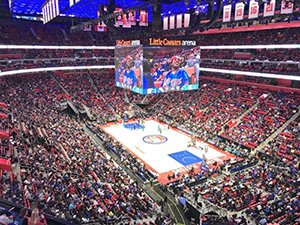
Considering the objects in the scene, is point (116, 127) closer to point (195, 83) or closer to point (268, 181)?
point (195, 83)

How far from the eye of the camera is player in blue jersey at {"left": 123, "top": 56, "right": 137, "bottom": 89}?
25.7m

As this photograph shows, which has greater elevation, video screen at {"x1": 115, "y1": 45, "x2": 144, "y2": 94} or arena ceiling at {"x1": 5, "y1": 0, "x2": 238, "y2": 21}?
arena ceiling at {"x1": 5, "y1": 0, "x2": 238, "y2": 21}

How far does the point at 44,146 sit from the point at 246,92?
23.8 metres

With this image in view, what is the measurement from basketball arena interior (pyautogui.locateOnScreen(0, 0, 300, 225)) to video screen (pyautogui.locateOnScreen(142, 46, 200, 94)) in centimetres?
10

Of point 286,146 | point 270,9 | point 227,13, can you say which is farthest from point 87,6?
point 286,146

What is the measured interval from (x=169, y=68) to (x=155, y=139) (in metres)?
7.18

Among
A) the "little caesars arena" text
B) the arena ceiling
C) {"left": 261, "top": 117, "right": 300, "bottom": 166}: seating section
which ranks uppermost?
the arena ceiling

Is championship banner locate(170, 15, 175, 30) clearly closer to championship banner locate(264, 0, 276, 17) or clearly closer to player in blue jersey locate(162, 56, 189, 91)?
player in blue jersey locate(162, 56, 189, 91)

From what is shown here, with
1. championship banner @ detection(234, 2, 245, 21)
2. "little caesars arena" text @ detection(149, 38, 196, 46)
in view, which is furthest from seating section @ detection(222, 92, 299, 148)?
championship banner @ detection(234, 2, 245, 21)

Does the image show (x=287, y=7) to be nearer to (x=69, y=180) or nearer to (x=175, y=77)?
(x=175, y=77)

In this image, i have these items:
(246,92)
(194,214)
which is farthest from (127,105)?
(194,214)

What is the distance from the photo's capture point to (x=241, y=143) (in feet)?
77.5

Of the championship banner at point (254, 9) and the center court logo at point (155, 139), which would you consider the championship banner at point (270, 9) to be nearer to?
the championship banner at point (254, 9)

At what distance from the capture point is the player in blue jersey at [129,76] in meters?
25.7
